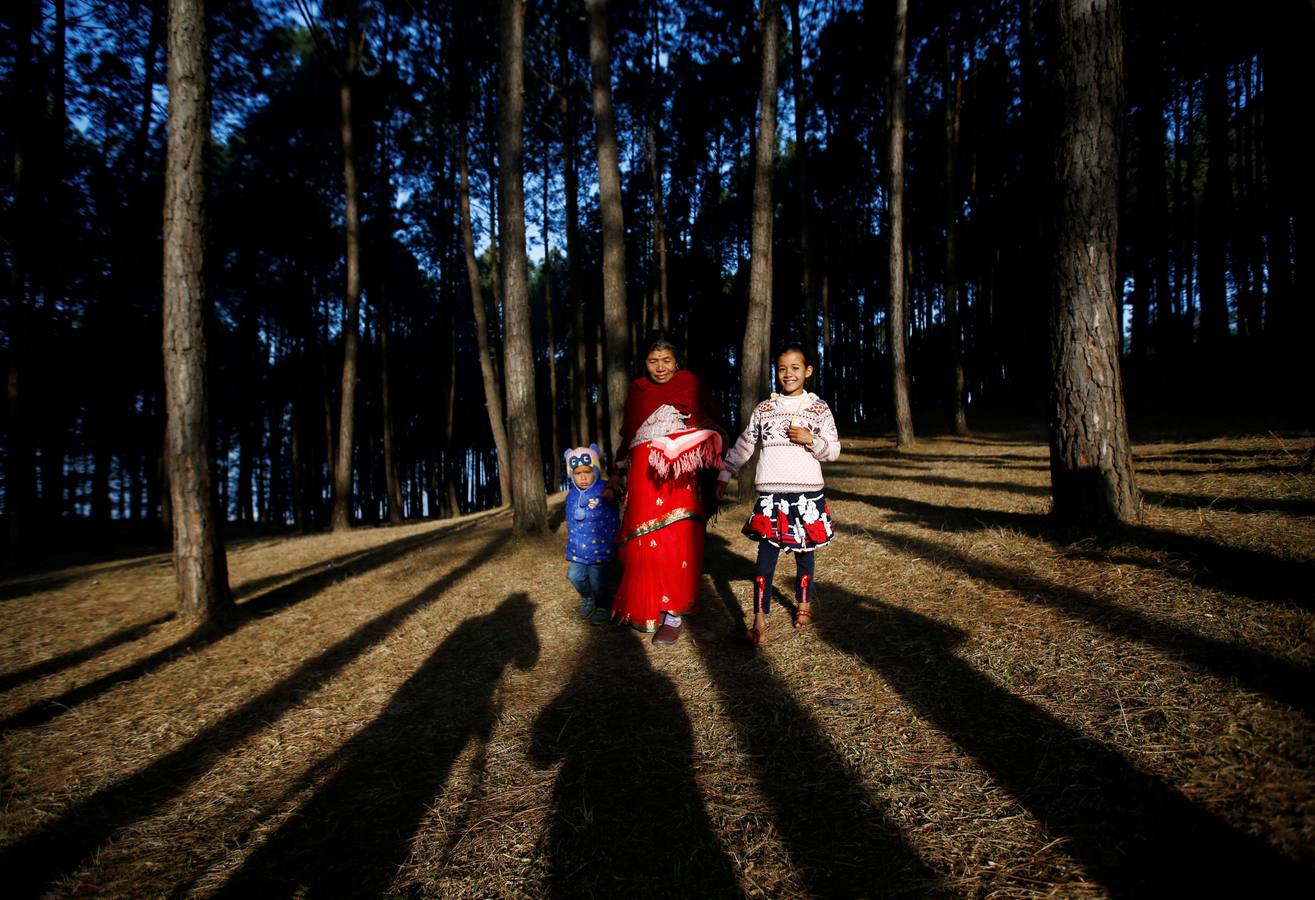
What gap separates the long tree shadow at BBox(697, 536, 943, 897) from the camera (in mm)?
2055

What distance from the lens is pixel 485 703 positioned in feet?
12.6

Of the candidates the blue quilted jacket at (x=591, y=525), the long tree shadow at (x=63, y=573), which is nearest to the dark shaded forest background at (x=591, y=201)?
the long tree shadow at (x=63, y=573)

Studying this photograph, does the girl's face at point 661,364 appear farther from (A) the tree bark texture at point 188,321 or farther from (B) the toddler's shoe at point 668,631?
(A) the tree bark texture at point 188,321

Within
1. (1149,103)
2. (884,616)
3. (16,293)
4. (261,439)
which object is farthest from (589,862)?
(261,439)

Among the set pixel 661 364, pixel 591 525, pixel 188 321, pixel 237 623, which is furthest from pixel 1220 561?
pixel 188 321

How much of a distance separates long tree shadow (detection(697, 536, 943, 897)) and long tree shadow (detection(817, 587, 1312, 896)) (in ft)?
1.94

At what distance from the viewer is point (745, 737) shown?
121 inches

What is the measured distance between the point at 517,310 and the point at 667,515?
517cm

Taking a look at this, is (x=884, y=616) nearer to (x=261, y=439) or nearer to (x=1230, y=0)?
(x=1230, y=0)

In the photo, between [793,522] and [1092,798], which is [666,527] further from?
[1092,798]

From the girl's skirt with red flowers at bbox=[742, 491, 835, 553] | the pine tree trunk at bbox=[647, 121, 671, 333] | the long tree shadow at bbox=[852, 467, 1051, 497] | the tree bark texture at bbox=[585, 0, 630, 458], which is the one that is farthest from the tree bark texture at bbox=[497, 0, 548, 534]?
the pine tree trunk at bbox=[647, 121, 671, 333]

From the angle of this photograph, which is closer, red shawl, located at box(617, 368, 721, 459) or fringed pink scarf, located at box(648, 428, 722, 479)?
fringed pink scarf, located at box(648, 428, 722, 479)

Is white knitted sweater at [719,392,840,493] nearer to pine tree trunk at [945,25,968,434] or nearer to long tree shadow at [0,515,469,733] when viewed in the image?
long tree shadow at [0,515,469,733]

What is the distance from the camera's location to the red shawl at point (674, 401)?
462cm
